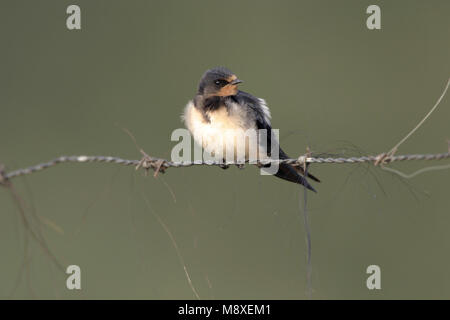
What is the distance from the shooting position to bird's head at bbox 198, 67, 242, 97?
4129mm

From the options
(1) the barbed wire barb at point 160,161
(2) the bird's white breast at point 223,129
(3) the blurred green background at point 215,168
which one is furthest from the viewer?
(3) the blurred green background at point 215,168

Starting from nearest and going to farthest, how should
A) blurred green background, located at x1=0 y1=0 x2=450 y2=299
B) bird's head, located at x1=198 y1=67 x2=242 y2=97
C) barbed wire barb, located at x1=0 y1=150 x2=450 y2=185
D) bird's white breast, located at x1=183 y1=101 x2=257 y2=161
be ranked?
barbed wire barb, located at x1=0 y1=150 x2=450 y2=185 → bird's white breast, located at x1=183 y1=101 x2=257 y2=161 → bird's head, located at x1=198 y1=67 x2=242 y2=97 → blurred green background, located at x1=0 y1=0 x2=450 y2=299

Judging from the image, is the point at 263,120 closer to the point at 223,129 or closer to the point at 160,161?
the point at 223,129

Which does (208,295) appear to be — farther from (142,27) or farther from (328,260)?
(142,27)

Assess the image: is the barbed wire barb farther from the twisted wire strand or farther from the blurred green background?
the blurred green background

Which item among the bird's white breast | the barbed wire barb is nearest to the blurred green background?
the bird's white breast

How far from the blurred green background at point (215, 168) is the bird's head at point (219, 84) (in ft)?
2.90

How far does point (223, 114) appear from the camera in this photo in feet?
13.1

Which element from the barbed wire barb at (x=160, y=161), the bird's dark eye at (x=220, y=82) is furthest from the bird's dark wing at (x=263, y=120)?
the barbed wire barb at (x=160, y=161)

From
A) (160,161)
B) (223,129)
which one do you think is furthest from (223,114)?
(160,161)

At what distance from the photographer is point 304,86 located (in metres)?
9.01

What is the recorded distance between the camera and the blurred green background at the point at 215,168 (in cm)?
636

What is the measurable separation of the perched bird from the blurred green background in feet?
2.35

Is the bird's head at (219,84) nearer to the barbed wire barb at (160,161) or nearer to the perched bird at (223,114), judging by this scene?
the perched bird at (223,114)
